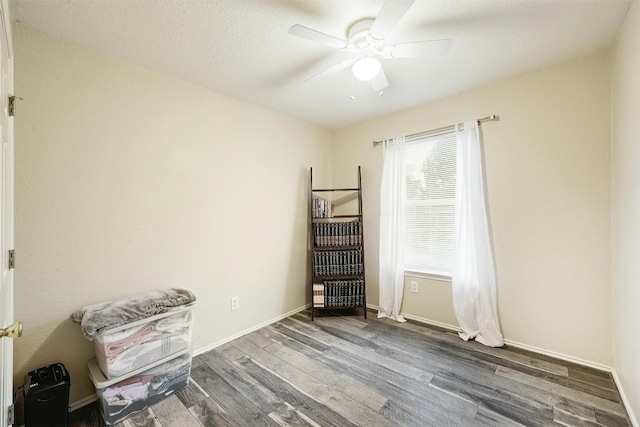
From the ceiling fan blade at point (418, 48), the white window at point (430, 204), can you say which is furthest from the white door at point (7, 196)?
the white window at point (430, 204)

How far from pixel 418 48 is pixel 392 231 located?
1817mm

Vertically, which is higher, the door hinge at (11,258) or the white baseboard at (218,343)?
the door hinge at (11,258)

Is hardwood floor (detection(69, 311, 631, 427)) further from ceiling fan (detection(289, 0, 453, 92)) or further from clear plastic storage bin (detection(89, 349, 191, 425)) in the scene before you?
ceiling fan (detection(289, 0, 453, 92))

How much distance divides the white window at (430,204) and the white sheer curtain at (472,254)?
14 cm

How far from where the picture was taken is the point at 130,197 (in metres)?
1.91

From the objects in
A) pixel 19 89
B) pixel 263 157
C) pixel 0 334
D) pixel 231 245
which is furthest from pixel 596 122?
pixel 19 89

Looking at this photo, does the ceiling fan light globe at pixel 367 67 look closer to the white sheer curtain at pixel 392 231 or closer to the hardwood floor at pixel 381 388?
the white sheer curtain at pixel 392 231

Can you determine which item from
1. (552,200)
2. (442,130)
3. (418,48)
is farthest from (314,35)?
(552,200)

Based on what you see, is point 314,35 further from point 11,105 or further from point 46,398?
point 46,398

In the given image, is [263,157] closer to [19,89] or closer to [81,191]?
[81,191]

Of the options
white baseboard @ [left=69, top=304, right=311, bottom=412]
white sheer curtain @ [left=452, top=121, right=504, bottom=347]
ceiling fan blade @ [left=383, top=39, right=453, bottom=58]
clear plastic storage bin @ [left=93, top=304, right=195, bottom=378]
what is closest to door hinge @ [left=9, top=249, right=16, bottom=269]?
clear plastic storage bin @ [left=93, top=304, right=195, bottom=378]

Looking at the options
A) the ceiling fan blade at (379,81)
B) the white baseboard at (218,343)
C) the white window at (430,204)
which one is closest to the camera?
the white baseboard at (218,343)

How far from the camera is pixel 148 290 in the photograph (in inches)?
78.0

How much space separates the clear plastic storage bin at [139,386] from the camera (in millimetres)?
1553
